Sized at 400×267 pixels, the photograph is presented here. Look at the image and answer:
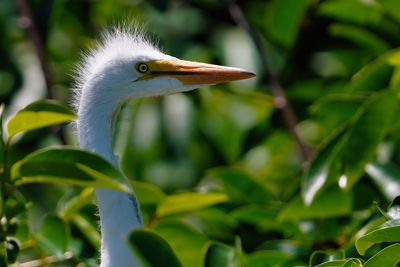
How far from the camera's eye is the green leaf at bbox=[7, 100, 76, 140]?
2217mm

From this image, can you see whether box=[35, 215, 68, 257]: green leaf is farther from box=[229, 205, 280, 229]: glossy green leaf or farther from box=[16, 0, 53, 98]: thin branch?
box=[16, 0, 53, 98]: thin branch

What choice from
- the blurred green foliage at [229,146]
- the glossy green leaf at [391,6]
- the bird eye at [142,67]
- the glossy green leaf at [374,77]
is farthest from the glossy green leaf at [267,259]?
the glossy green leaf at [391,6]

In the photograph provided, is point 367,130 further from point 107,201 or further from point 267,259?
point 107,201

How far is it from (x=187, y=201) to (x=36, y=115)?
0.79 m

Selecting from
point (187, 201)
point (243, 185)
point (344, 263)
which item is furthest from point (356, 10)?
point (344, 263)

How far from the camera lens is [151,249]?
2033 mm

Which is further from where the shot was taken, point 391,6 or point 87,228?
point 391,6

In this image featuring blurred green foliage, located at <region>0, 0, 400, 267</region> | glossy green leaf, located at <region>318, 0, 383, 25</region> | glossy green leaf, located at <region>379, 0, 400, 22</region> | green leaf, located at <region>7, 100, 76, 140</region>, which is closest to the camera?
green leaf, located at <region>7, 100, 76, 140</region>

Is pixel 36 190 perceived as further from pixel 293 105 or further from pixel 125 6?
pixel 293 105

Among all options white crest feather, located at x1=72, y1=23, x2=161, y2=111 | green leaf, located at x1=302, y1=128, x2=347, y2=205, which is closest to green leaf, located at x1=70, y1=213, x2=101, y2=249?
white crest feather, located at x1=72, y1=23, x2=161, y2=111

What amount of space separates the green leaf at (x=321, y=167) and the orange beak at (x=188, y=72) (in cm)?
35

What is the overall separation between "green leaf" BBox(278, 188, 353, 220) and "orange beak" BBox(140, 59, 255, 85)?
439mm

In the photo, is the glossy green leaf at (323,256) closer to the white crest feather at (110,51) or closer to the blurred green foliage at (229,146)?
the blurred green foliage at (229,146)

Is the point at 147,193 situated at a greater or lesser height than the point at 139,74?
lesser
